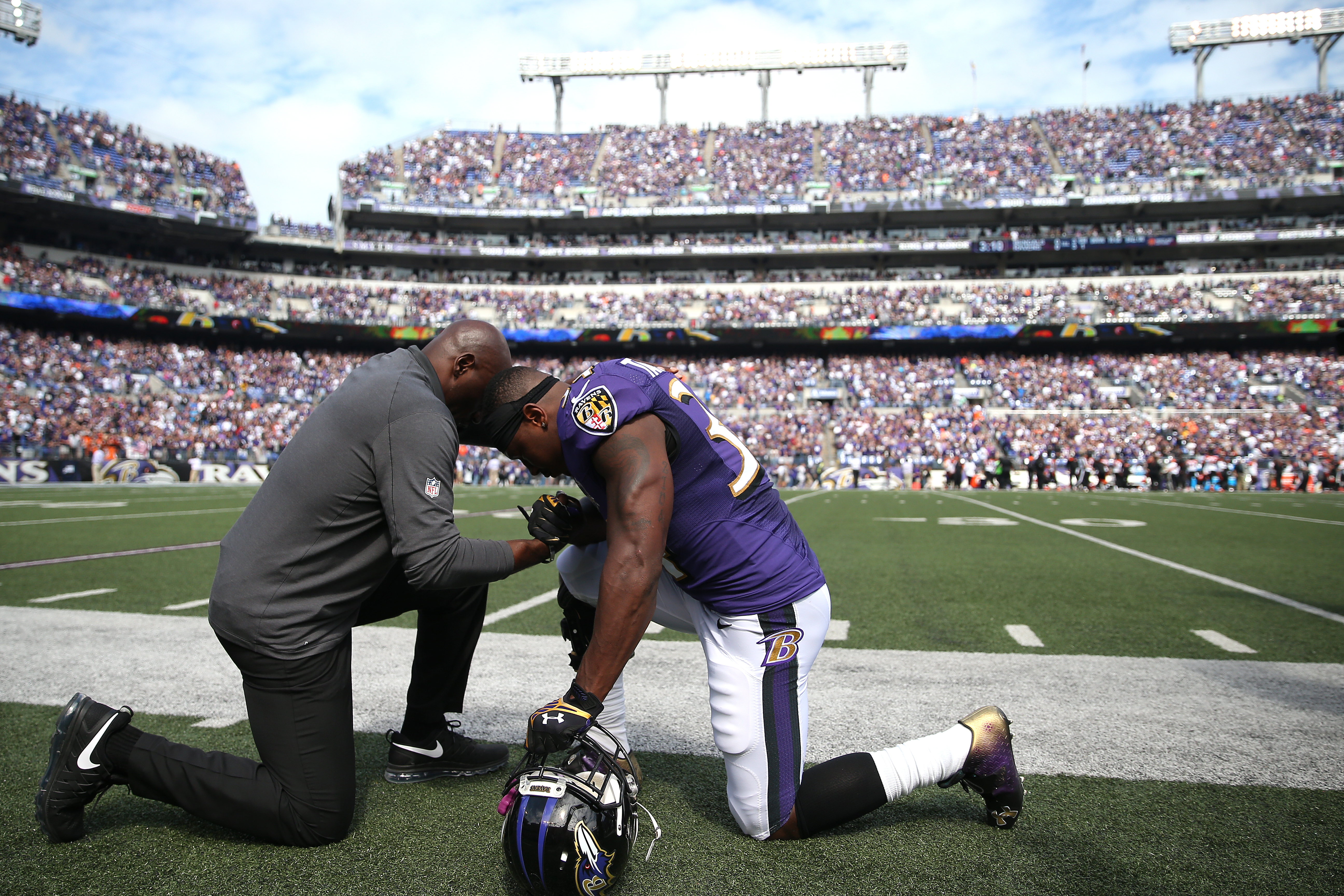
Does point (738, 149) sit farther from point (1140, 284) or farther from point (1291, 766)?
point (1291, 766)

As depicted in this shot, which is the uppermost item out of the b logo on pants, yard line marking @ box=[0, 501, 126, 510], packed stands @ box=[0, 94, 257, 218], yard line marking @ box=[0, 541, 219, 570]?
packed stands @ box=[0, 94, 257, 218]

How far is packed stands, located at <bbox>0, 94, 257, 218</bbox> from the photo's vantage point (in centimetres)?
3662

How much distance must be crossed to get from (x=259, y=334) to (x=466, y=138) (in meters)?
19.2

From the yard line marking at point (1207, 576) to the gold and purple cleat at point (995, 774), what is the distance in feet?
15.0

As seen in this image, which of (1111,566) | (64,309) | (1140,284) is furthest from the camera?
(1140,284)

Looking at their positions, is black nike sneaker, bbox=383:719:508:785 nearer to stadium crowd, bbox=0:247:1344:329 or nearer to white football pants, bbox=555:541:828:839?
white football pants, bbox=555:541:828:839

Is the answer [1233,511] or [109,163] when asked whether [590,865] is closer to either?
[1233,511]

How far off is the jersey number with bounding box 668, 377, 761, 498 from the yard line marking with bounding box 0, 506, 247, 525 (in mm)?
12657

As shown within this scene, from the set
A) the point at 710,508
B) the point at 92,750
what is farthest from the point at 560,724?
the point at 92,750

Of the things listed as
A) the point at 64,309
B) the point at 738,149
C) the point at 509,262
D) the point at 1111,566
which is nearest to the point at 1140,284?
the point at 738,149

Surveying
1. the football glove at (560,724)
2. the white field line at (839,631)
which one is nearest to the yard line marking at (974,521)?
the white field line at (839,631)

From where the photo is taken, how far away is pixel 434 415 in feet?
7.90

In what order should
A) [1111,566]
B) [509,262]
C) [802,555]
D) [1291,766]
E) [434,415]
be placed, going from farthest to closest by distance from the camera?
[509,262]
[1111,566]
[1291,766]
[802,555]
[434,415]

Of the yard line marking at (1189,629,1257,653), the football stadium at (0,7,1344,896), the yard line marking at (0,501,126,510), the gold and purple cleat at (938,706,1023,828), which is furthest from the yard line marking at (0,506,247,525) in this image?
the gold and purple cleat at (938,706,1023,828)
